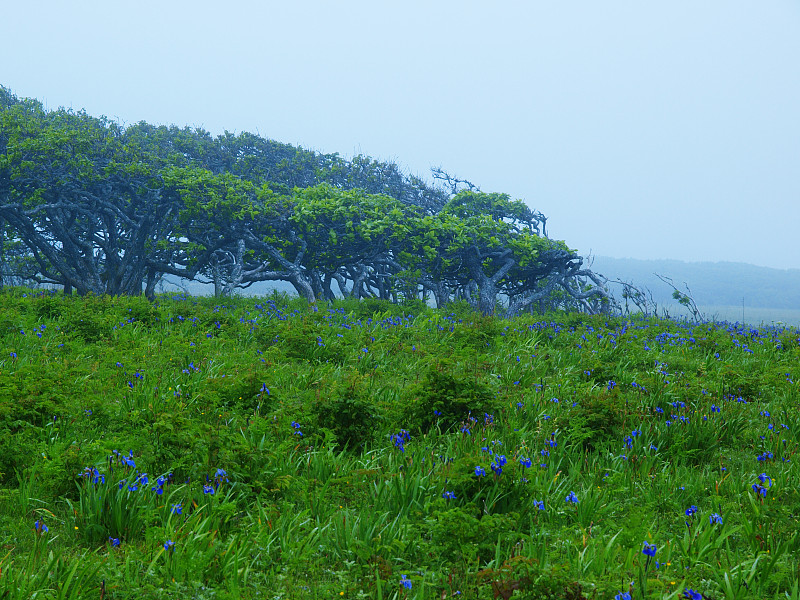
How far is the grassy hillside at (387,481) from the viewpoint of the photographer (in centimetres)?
304

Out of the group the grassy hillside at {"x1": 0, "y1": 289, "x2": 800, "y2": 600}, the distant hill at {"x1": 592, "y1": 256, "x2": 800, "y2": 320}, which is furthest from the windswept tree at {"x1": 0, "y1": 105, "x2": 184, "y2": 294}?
the distant hill at {"x1": 592, "y1": 256, "x2": 800, "y2": 320}

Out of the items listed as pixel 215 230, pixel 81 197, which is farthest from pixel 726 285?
pixel 81 197

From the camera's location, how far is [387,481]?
13.8ft

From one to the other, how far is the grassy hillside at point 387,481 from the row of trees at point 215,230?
1004 cm

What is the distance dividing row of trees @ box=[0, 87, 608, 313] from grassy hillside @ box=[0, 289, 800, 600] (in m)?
10.0

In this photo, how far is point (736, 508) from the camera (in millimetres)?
4047

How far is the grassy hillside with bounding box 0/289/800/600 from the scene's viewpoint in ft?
9.99

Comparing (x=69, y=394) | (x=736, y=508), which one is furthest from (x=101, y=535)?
(x=736, y=508)

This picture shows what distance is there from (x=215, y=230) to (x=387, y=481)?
1598 cm

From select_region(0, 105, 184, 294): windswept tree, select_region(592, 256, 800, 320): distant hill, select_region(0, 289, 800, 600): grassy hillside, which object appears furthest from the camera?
select_region(592, 256, 800, 320): distant hill

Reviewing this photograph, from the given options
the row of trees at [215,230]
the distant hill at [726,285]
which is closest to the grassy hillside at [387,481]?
the row of trees at [215,230]

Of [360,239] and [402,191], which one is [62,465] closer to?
[360,239]

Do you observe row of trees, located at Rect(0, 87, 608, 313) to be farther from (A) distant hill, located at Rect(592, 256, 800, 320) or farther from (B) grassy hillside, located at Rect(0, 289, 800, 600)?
(A) distant hill, located at Rect(592, 256, 800, 320)

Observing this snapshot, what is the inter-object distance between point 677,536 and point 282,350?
6523 mm
